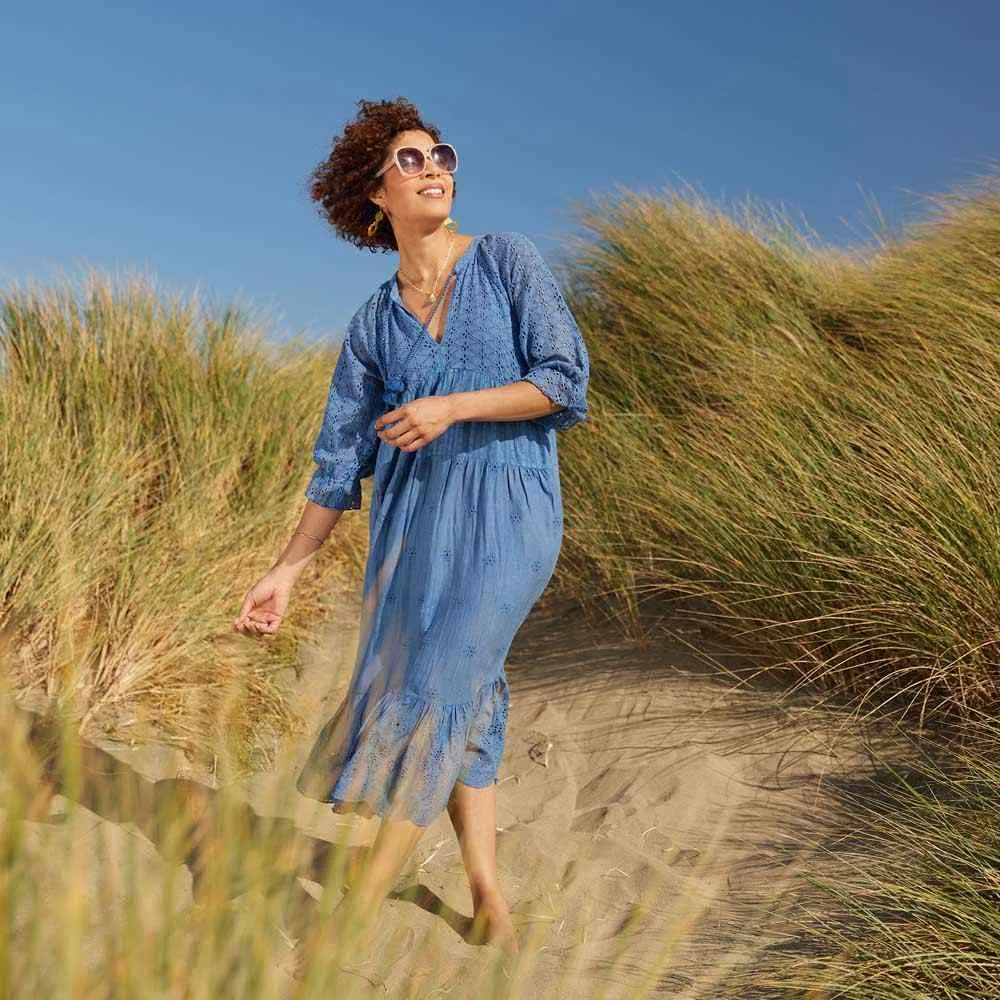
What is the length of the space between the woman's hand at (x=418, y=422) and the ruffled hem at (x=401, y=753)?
1.92 ft

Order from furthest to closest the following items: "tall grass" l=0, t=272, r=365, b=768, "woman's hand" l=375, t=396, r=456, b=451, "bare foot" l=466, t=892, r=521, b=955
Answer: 1. "tall grass" l=0, t=272, r=365, b=768
2. "bare foot" l=466, t=892, r=521, b=955
3. "woman's hand" l=375, t=396, r=456, b=451

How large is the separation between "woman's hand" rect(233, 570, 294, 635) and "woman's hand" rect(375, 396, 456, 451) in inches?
23.8

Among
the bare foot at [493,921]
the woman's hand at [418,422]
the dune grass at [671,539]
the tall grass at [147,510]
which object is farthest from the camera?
the tall grass at [147,510]

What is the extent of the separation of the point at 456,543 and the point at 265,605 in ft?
1.74

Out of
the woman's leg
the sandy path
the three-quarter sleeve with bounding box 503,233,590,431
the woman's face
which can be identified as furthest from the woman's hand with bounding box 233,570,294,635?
the woman's face

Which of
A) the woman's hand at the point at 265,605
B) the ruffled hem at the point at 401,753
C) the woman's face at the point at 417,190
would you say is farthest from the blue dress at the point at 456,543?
the woman's hand at the point at 265,605

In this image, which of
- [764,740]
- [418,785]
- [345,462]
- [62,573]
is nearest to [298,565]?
[345,462]

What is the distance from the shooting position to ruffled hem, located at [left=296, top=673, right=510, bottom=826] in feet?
7.64

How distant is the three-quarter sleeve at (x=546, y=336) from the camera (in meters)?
2.30

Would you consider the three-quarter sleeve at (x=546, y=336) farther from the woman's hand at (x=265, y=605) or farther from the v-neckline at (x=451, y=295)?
the woman's hand at (x=265, y=605)

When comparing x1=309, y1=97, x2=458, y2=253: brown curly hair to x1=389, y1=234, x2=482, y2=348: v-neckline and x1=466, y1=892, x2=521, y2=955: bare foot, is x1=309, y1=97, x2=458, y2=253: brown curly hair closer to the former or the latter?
x1=389, y1=234, x2=482, y2=348: v-neckline

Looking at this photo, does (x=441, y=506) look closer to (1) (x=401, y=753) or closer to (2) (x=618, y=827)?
(1) (x=401, y=753)

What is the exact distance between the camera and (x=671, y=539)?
4.44 m

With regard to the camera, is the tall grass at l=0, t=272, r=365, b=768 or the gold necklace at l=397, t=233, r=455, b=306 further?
the tall grass at l=0, t=272, r=365, b=768
